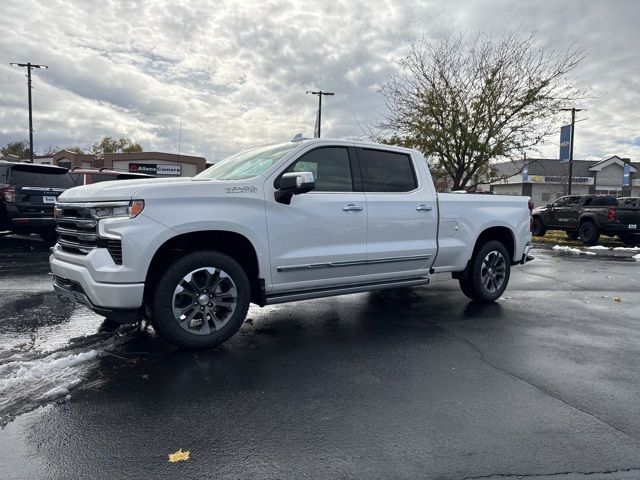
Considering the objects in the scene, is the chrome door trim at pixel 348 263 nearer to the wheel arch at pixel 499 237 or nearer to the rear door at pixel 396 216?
the rear door at pixel 396 216

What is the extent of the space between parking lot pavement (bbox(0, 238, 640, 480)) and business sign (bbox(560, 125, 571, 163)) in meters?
19.8

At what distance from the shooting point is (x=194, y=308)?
14.0ft

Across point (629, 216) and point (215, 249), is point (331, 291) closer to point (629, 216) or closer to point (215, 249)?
point (215, 249)

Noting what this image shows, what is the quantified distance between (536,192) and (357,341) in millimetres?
53362

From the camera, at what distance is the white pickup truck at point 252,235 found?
13.1 ft

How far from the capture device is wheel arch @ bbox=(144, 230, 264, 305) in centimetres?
427

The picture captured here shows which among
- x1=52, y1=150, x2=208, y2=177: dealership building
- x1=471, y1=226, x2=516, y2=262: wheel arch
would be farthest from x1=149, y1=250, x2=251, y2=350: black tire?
x1=52, y1=150, x2=208, y2=177: dealership building

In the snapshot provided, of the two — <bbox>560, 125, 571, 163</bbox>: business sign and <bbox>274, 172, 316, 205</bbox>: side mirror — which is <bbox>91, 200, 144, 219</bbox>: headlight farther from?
<bbox>560, 125, 571, 163</bbox>: business sign

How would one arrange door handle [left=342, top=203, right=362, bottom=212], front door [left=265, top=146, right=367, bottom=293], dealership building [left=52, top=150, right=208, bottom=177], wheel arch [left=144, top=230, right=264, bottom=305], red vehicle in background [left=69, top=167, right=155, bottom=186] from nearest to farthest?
1. wheel arch [left=144, top=230, right=264, bottom=305]
2. front door [left=265, top=146, right=367, bottom=293]
3. door handle [left=342, top=203, right=362, bottom=212]
4. red vehicle in background [left=69, top=167, right=155, bottom=186]
5. dealership building [left=52, top=150, right=208, bottom=177]

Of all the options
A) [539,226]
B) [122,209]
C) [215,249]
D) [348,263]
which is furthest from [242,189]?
[539,226]

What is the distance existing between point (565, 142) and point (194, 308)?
78.0 feet

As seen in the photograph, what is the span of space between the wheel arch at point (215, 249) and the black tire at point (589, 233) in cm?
1574

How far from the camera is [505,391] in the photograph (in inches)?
146

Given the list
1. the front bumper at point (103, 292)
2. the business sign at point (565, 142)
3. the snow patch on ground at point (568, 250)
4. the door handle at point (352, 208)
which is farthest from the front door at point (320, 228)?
the business sign at point (565, 142)
